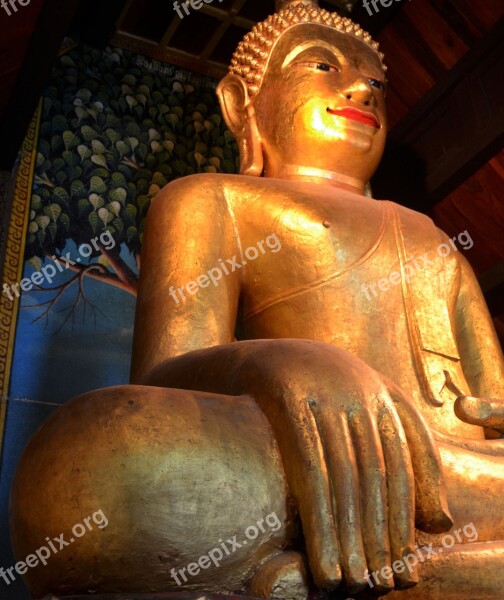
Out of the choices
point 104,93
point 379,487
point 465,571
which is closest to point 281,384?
point 379,487

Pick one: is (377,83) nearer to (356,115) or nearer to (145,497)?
(356,115)

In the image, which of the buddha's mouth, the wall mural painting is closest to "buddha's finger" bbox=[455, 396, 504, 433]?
the buddha's mouth

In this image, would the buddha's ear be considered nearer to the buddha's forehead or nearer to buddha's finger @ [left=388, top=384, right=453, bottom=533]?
the buddha's forehead

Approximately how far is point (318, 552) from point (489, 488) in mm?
568

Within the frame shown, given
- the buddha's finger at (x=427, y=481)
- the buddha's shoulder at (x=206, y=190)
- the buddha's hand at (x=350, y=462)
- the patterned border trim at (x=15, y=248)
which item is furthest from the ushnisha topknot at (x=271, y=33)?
the buddha's finger at (x=427, y=481)

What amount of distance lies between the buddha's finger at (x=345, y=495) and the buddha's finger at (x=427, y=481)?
143 mm

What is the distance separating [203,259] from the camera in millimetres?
2346

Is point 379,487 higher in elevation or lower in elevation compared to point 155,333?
lower

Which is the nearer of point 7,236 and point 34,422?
point 34,422

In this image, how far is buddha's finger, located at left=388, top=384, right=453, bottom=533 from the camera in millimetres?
1646

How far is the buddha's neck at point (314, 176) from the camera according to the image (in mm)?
2719

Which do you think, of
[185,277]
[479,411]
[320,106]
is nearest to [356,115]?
[320,106]

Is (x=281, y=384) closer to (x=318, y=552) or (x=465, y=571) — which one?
(x=318, y=552)

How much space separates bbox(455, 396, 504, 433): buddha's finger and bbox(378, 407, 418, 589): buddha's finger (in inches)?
20.9
